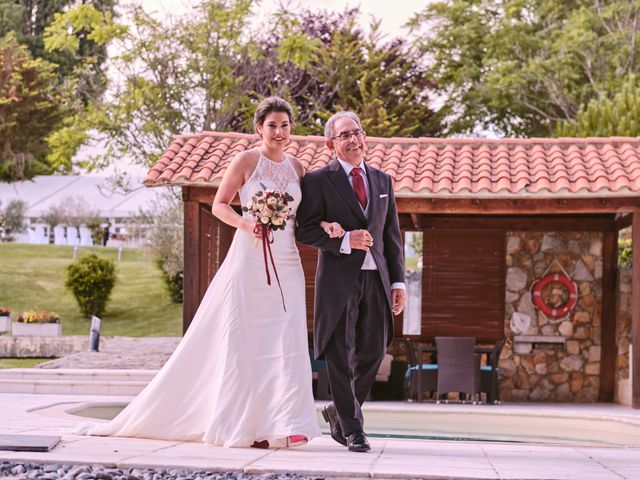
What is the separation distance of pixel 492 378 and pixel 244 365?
7898 millimetres

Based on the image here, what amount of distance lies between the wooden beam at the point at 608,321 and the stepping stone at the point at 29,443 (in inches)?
411

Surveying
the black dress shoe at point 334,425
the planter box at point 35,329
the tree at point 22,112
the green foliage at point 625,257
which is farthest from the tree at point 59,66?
the black dress shoe at point 334,425

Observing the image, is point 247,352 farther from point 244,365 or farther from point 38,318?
point 38,318

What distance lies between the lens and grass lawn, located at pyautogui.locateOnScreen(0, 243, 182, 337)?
27.7m

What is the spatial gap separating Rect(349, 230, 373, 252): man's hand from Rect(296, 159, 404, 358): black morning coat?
0.28 ft

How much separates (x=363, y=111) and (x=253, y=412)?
2450 cm

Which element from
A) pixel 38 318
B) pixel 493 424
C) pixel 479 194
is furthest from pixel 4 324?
pixel 493 424

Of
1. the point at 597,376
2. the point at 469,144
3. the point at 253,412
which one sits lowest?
the point at 597,376

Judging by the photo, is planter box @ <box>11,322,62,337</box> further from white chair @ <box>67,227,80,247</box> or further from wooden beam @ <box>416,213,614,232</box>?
white chair @ <box>67,227,80,247</box>

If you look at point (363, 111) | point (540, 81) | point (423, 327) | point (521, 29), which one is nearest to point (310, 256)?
point (423, 327)

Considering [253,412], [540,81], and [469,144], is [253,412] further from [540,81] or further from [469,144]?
[540,81]

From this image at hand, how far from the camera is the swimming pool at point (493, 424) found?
392 inches

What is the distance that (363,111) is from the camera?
3034 centimetres

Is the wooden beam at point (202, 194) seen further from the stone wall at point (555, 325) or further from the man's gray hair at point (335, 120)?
the man's gray hair at point (335, 120)
